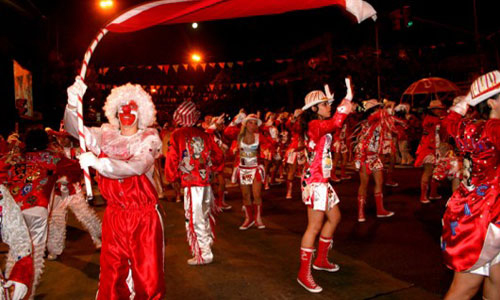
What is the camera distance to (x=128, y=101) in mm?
3676

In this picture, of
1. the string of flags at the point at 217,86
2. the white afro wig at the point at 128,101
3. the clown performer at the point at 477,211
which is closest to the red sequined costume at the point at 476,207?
the clown performer at the point at 477,211

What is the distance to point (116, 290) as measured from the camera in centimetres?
339

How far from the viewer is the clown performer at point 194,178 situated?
5457mm

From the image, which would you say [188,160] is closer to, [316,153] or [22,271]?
[316,153]

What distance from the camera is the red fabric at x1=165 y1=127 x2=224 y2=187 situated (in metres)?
5.51

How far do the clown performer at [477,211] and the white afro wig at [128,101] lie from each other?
2.78 metres

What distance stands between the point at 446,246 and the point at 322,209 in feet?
5.09

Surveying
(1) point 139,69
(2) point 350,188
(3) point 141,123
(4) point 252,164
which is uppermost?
(1) point 139,69

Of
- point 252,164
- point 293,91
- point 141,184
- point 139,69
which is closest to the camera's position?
point 141,184

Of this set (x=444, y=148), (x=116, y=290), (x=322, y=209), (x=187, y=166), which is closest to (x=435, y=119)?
(x=444, y=148)

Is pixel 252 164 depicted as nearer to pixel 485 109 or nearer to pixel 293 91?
pixel 485 109

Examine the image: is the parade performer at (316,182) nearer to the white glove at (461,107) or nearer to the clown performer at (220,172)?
the white glove at (461,107)

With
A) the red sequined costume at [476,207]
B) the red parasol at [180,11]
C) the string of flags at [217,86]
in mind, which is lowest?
the red sequined costume at [476,207]

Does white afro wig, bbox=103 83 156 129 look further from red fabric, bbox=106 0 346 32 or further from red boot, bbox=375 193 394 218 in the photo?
red boot, bbox=375 193 394 218
